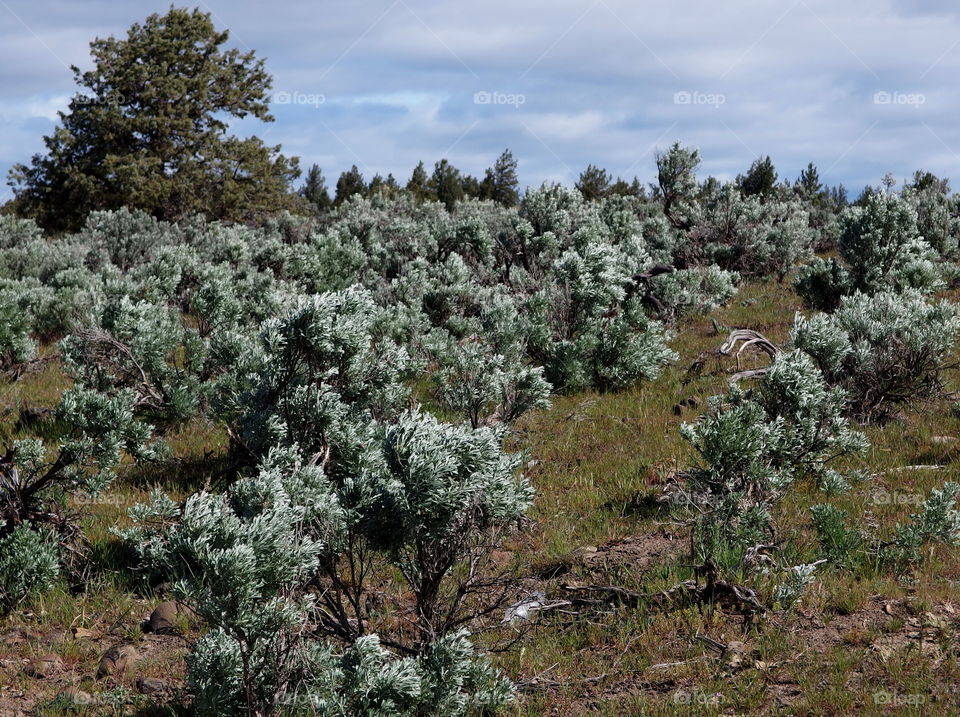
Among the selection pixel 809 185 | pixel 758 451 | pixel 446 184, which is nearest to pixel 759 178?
pixel 809 185

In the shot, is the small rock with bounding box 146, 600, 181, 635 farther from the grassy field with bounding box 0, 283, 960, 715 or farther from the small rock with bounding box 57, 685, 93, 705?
the small rock with bounding box 57, 685, 93, 705

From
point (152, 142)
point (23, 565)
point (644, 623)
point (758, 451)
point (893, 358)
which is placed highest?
point (152, 142)

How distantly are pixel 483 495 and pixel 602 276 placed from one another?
26.9 feet

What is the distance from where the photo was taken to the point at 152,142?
39.7 meters

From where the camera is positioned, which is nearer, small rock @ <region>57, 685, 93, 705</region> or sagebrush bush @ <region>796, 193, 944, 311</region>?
small rock @ <region>57, 685, 93, 705</region>

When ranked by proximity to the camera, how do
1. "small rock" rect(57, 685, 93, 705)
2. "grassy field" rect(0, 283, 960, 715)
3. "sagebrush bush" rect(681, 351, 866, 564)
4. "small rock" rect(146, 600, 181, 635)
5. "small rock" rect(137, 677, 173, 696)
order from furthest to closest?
"sagebrush bush" rect(681, 351, 866, 564)
"small rock" rect(146, 600, 181, 635)
"small rock" rect(137, 677, 173, 696)
"small rock" rect(57, 685, 93, 705)
"grassy field" rect(0, 283, 960, 715)

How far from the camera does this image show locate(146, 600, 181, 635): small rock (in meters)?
5.59

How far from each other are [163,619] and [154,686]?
835mm

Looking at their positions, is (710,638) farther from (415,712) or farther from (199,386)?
(199,386)

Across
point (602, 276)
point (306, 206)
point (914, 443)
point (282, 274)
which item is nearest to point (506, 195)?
point (306, 206)

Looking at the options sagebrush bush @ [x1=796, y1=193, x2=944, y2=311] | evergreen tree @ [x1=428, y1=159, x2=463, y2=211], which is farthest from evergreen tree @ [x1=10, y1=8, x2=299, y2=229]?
sagebrush bush @ [x1=796, y1=193, x2=944, y2=311]

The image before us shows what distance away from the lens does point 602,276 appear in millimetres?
12016

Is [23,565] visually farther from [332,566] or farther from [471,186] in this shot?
[471,186]

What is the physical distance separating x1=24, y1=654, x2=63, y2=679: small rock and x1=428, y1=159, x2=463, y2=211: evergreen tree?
5330 centimetres
